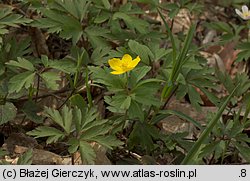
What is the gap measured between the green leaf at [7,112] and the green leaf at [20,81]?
11 cm

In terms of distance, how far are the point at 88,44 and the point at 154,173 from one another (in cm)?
98

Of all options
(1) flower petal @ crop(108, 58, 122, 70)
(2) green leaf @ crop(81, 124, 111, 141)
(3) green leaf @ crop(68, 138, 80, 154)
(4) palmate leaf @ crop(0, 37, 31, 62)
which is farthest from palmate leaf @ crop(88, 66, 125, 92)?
(4) palmate leaf @ crop(0, 37, 31, 62)

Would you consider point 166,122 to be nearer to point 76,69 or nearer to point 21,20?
point 76,69

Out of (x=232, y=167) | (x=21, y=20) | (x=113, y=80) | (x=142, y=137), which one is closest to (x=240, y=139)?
(x=232, y=167)

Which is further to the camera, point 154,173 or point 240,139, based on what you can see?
point 240,139

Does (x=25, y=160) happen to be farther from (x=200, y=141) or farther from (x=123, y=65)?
(x=200, y=141)

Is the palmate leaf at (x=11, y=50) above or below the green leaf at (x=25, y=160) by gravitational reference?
above

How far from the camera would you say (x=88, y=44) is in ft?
9.11

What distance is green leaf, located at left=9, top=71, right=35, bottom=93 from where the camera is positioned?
7.45 ft

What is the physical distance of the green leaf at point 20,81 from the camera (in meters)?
2.27

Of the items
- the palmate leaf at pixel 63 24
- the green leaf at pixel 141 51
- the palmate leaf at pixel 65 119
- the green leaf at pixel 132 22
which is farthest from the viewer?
the green leaf at pixel 132 22

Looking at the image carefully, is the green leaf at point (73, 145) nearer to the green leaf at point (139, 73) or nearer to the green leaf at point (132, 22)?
the green leaf at point (139, 73)

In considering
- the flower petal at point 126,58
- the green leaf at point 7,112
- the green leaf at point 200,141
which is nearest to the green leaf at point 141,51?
the flower petal at point 126,58

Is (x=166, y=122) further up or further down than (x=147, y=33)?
further down
